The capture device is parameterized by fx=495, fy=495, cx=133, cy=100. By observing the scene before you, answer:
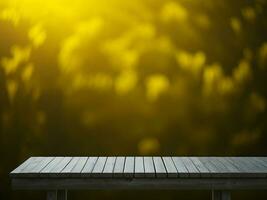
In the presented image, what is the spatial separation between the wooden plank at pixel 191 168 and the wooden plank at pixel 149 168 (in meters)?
0.26

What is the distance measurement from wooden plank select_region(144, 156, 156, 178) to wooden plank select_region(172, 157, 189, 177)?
0.18 m

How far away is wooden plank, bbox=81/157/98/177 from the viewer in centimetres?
345

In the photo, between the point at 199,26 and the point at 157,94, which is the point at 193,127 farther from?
the point at 199,26

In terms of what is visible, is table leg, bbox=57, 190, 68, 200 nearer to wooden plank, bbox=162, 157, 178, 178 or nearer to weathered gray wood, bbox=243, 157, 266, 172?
wooden plank, bbox=162, 157, 178, 178

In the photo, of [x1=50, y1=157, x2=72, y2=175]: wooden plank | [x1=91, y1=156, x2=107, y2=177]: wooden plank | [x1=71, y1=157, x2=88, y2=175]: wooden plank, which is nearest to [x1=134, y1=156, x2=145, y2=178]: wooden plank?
[x1=91, y1=156, x2=107, y2=177]: wooden plank

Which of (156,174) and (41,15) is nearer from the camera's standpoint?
A: (156,174)

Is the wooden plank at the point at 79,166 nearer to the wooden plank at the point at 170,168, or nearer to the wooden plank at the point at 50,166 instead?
the wooden plank at the point at 50,166

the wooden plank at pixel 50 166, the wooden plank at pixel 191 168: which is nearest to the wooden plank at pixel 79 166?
the wooden plank at pixel 50 166

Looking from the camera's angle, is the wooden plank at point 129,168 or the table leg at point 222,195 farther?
the table leg at point 222,195

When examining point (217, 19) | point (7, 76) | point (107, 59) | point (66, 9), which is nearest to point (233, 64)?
point (217, 19)

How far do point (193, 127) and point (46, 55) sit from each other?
1.56 m

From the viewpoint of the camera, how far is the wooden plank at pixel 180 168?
346 centimetres

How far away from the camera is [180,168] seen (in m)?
3.64

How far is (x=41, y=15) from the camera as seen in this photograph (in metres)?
4.72
